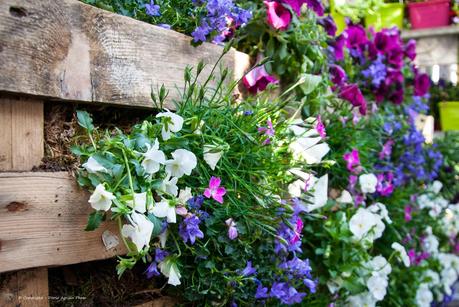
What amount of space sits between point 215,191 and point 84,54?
41 cm

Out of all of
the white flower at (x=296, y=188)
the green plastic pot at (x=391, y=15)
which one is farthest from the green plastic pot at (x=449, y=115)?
the white flower at (x=296, y=188)

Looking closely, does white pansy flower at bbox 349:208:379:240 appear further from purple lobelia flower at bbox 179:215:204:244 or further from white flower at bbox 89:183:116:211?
white flower at bbox 89:183:116:211

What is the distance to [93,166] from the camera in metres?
1.02

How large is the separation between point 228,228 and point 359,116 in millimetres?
1083

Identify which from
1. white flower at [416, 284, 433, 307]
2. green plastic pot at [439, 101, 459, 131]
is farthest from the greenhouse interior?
green plastic pot at [439, 101, 459, 131]

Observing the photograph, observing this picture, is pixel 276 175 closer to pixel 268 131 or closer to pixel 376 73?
pixel 268 131

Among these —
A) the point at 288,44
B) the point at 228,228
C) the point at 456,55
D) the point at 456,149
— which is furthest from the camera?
the point at 456,55

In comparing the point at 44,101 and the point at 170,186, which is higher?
the point at 44,101

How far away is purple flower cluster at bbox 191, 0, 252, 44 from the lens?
1.38m

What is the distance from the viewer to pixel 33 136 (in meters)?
1.06

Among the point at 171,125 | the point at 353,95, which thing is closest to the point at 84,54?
the point at 171,125

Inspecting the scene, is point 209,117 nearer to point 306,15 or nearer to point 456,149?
point 306,15

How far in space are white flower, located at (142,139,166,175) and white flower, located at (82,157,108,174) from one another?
0.28ft

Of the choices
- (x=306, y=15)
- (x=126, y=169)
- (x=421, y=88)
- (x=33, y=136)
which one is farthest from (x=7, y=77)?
(x=421, y=88)
